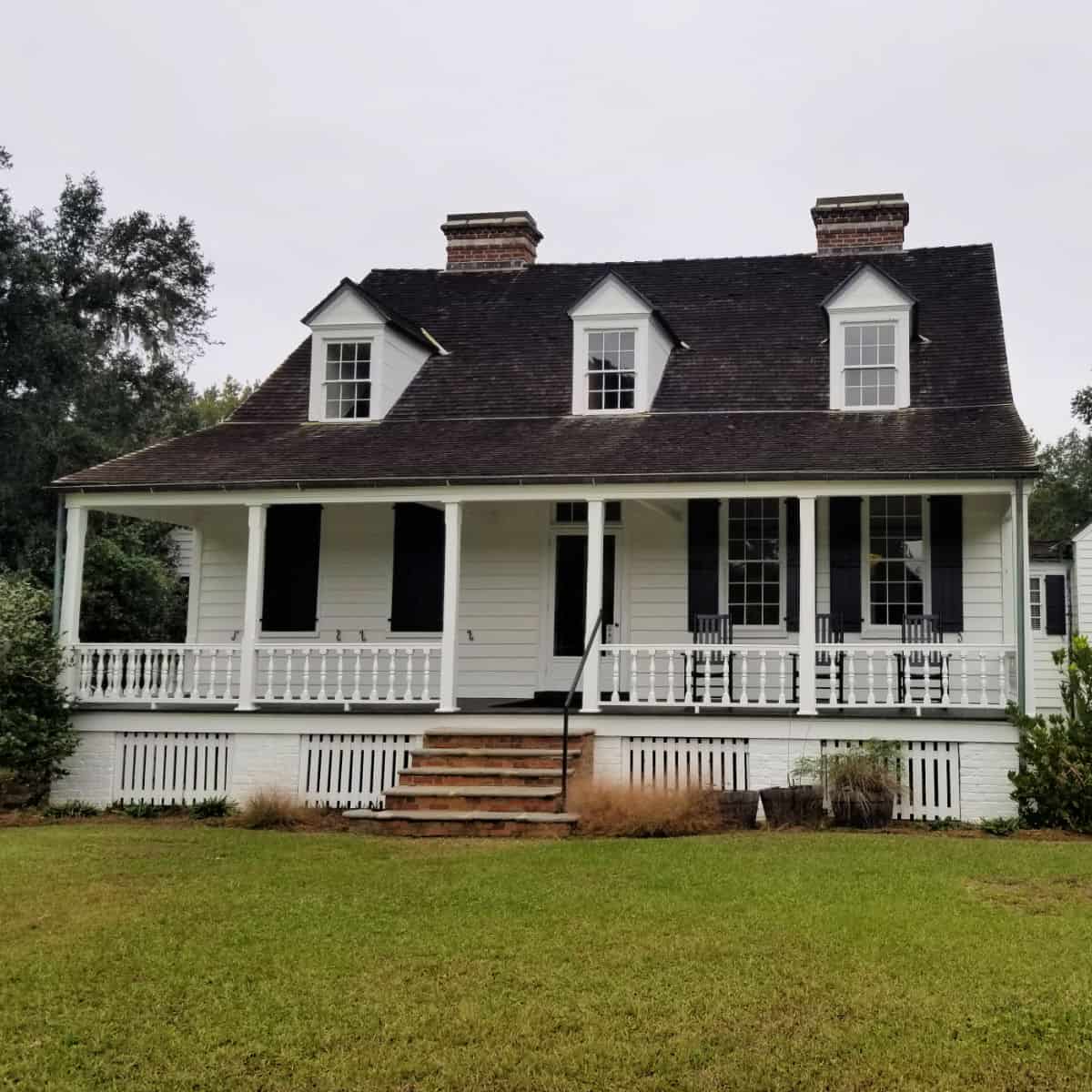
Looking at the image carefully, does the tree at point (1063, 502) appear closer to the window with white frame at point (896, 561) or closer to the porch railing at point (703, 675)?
the window with white frame at point (896, 561)

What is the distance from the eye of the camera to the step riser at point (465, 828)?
38.4 ft

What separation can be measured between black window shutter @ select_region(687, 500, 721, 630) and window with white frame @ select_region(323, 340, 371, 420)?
5.09 m

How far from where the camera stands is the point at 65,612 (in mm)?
15133

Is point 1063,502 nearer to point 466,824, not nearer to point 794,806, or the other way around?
point 794,806

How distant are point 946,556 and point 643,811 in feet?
18.4

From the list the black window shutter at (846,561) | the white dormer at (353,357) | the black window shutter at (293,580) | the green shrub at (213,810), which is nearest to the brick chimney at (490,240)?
the white dormer at (353,357)

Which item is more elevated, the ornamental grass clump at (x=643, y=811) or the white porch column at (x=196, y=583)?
the white porch column at (x=196, y=583)

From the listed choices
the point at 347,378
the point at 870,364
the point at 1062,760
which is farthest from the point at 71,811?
the point at 870,364

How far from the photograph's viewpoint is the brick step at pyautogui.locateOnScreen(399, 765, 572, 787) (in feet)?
41.7

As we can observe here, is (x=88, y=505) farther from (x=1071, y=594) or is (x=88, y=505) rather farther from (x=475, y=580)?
(x=1071, y=594)

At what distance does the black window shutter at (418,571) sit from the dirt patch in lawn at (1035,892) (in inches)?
334

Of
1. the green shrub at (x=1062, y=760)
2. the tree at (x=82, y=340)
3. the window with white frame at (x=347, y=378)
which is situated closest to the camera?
the green shrub at (x=1062, y=760)

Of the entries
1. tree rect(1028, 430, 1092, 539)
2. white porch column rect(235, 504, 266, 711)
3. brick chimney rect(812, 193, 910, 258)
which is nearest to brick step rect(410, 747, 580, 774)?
white porch column rect(235, 504, 266, 711)

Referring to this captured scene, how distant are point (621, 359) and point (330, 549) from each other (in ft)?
15.5
